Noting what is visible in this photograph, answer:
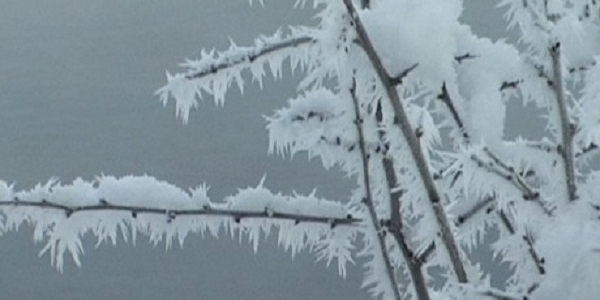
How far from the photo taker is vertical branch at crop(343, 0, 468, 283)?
624 millimetres

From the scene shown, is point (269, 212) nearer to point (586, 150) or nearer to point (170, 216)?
point (170, 216)

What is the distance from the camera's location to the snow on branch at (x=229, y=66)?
2.37ft

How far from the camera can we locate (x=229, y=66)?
29.3 inches

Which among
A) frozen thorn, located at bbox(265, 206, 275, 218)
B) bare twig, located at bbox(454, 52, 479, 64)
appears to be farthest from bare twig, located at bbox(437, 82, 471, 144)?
frozen thorn, located at bbox(265, 206, 275, 218)

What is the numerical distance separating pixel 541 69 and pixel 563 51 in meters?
0.08

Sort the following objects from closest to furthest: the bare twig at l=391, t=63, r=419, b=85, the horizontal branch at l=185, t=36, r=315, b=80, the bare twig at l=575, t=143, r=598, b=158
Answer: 1. the bare twig at l=391, t=63, r=419, b=85
2. the horizontal branch at l=185, t=36, r=315, b=80
3. the bare twig at l=575, t=143, r=598, b=158

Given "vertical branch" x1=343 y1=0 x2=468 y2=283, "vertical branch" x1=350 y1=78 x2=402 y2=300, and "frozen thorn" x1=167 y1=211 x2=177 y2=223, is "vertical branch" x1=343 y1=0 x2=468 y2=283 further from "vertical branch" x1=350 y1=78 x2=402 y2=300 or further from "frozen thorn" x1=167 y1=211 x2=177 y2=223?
"frozen thorn" x1=167 y1=211 x2=177 y2=223

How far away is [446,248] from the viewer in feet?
2.18

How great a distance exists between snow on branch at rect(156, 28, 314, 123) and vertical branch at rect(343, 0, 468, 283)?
0.29 feet

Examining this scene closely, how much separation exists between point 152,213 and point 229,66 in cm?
14

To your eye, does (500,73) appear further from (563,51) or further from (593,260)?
(593,260)

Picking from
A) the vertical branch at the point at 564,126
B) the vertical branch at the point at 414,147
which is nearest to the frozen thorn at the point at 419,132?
the vertical branch at the point at 414,147

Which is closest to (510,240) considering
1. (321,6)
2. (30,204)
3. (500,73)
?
(500,73)

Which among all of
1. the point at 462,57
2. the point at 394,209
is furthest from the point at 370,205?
the point at 462,57
